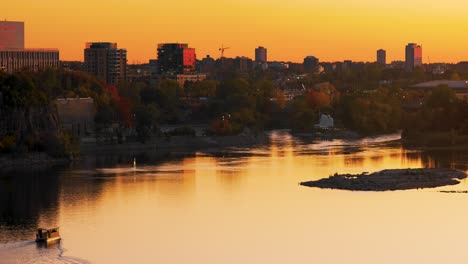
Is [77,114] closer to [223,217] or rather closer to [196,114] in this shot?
[196,114]

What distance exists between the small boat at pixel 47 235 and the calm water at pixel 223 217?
0.27 m

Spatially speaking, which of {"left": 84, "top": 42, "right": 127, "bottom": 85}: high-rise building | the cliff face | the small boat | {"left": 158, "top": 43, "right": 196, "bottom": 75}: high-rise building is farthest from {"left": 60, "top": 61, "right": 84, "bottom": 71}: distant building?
the small boat

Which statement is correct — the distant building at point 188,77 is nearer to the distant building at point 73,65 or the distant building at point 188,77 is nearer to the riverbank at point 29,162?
the distant building at point 73,65

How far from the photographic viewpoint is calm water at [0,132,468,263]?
996 inches

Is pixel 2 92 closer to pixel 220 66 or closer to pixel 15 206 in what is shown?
pixel 15 206

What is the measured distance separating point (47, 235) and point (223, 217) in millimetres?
5354

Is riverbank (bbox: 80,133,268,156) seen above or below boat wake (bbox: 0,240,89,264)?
above

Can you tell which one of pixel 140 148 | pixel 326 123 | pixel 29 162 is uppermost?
pixel 326 123

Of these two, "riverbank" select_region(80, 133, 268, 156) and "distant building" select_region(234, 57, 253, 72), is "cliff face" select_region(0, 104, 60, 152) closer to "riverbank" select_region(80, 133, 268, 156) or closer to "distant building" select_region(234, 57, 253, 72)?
"riverbank" select_region(80, 133, 268, 156)

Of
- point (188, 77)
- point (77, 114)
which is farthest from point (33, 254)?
A: point (188, 77)

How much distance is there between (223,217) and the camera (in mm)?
30125

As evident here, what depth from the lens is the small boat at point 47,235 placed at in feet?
86.5

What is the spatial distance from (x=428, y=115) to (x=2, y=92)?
25628mm

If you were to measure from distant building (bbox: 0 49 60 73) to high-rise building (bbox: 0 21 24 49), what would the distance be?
0.95m
